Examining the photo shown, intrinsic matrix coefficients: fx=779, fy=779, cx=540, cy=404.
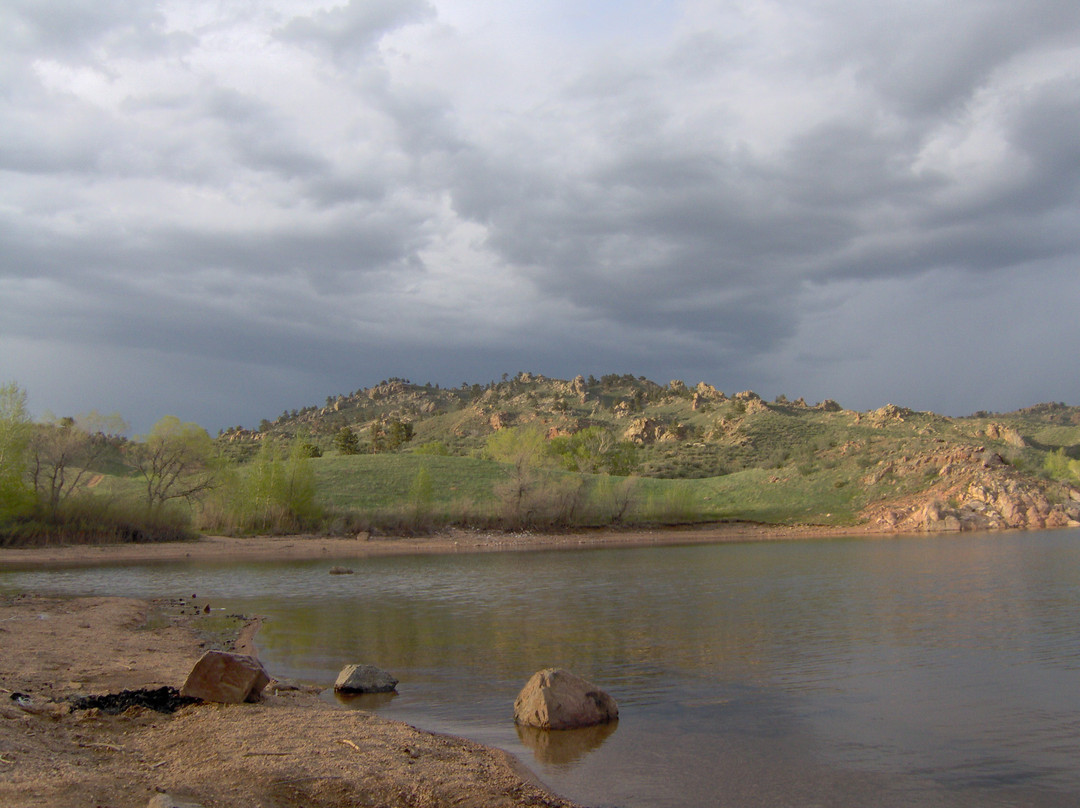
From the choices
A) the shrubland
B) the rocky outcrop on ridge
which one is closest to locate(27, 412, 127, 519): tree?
the shrubland

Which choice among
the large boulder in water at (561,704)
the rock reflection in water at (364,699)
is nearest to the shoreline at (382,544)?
the rock reflection in water at (364,699)

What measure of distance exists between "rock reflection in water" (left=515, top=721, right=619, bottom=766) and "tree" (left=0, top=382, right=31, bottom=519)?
39935 mm

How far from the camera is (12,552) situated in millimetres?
38094

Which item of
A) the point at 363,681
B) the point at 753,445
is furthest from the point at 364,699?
the point at 753,445

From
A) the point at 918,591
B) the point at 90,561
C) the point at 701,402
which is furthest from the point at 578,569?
the point at 701,402

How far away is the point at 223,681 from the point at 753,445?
102470mm

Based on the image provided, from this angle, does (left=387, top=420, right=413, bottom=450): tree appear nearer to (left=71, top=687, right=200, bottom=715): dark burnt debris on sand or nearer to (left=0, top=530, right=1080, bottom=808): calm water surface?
(left=0, top=530, right=1080, bottom=808): calm water surface

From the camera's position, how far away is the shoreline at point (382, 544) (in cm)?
3931

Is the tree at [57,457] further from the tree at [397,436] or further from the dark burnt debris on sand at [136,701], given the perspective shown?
the tree at [397,436]

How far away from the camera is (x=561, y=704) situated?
33.8ft

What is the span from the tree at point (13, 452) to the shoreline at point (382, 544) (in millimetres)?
2535

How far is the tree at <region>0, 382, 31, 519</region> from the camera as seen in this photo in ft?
131

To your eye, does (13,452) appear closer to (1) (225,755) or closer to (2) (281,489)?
(2) (281,489)

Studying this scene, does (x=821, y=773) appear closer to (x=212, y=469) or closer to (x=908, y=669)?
(x=908, y=669)
